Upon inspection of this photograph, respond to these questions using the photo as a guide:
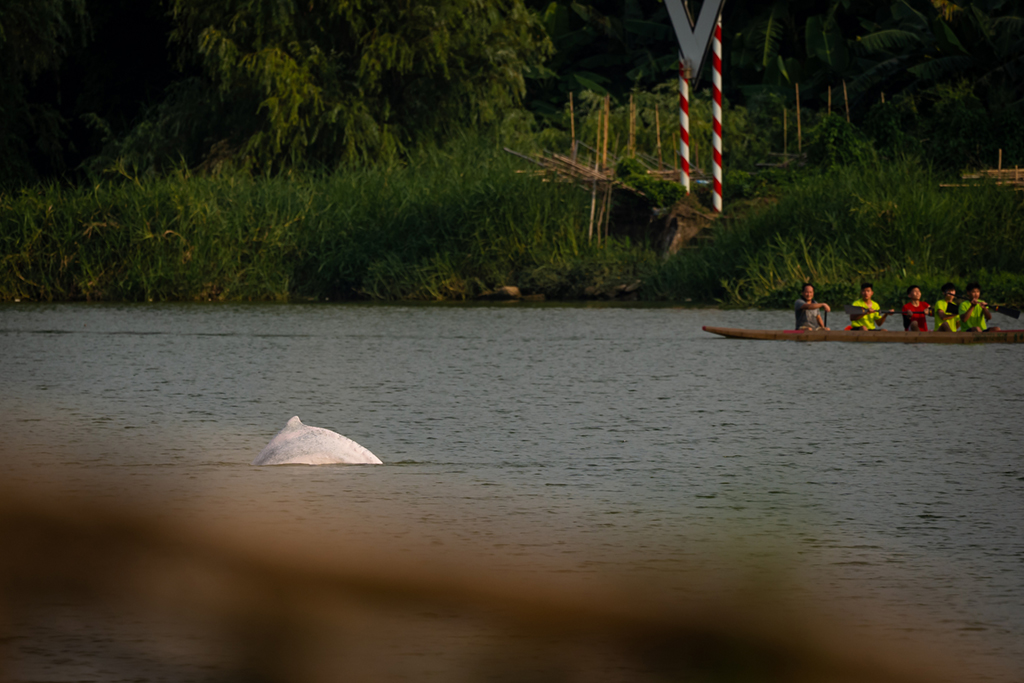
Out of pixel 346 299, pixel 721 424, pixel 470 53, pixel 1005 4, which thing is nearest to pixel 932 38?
pixel 1005 4

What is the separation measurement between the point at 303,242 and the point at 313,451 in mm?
22321

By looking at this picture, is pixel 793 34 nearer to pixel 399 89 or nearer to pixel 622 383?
pixel 399 89

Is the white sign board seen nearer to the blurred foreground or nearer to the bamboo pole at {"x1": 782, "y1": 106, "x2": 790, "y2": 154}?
the bamboo pole at {"x1": 782, "y1": 106, "x2": 790, "y2": 154}

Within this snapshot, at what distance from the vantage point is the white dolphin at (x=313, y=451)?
305 inches

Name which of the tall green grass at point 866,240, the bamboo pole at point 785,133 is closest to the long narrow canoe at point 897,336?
the tall green grass at point 866,240

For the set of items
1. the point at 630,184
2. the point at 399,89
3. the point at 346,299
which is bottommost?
the point at 346,299

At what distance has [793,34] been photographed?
40562mm

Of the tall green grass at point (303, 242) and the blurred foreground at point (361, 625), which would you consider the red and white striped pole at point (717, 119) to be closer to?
the tall green grass at point (303, 242)

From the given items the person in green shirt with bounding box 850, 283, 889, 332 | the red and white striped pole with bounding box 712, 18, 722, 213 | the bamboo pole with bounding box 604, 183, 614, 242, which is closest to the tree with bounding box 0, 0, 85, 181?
the bamboo pole with bounding box 604, 183, 614, 242

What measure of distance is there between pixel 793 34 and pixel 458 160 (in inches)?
500

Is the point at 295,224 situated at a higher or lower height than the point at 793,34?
lower

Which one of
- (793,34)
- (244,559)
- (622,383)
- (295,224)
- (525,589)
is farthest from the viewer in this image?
(793,34)

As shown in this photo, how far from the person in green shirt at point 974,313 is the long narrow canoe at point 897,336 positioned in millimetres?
155

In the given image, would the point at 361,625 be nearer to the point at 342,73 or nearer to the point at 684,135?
the point at 684,135
